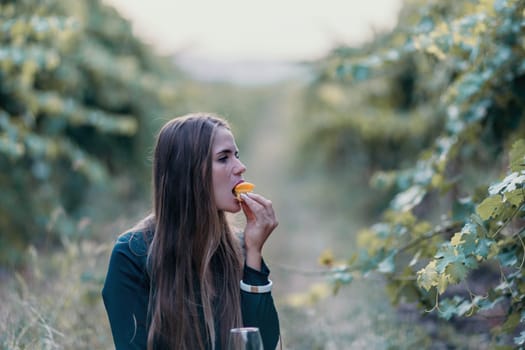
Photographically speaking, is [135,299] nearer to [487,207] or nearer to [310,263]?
[487,207]

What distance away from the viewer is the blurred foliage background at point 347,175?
12.4 ft

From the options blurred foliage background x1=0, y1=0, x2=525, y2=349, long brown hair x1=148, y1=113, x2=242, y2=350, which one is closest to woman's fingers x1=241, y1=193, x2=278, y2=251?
long brown hair x1=148, y1=113, x2=242, y2=350

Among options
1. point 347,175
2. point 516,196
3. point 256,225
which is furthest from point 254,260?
point 347,175

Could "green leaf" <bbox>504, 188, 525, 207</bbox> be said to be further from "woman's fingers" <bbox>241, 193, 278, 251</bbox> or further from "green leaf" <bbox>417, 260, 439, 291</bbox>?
"woman's fingers" <bbox>241, 193, 278, 251</bbox>

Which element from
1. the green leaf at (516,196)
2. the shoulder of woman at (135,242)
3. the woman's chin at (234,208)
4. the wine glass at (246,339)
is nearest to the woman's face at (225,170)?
the woman's chin at (234,208)

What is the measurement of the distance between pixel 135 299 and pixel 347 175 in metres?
10.5

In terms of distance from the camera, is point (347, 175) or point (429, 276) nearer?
point (429, 276)

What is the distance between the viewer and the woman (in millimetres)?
2957

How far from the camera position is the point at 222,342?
302 centimetres

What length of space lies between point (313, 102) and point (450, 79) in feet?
25.4

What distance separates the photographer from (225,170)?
10.2 ft

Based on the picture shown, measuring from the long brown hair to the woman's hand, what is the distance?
8cm

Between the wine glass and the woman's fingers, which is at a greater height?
the woman's fingers

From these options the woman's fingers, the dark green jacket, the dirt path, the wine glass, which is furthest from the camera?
the dirt path
